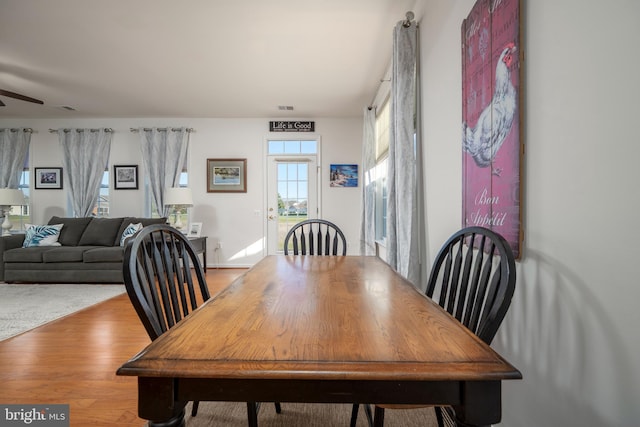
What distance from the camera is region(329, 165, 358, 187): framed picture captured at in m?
5.49

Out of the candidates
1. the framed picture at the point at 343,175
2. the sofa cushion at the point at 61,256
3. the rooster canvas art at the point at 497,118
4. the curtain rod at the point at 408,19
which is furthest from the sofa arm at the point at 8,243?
the rooster canvas art at the point at 497,118

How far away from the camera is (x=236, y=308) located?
940 millimetres

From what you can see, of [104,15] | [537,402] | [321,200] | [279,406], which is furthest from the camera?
[321,200]

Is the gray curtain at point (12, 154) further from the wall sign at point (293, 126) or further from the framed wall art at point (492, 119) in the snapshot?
the framed wall art at point (492, 119)

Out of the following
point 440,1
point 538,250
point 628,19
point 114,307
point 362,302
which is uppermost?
point 440,1

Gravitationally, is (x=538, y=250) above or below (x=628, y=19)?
below

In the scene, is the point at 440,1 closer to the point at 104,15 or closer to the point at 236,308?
the point at 236,308

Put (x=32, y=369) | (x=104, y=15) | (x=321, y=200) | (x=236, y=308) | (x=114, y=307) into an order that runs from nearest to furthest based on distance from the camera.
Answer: (x=236, y=308) → (x=32, y=369) → (x=104, y=15) → (x=114, y=307) → (x=321, y=200)

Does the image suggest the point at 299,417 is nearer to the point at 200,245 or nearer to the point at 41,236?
the point at 200,245

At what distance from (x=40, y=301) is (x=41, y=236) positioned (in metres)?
1.65

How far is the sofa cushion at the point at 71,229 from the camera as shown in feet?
15.7

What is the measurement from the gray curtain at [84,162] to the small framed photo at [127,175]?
0.24 metres

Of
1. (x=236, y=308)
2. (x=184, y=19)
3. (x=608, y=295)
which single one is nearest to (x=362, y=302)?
(x=236, y=308)

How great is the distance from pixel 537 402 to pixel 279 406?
1.15 meters
